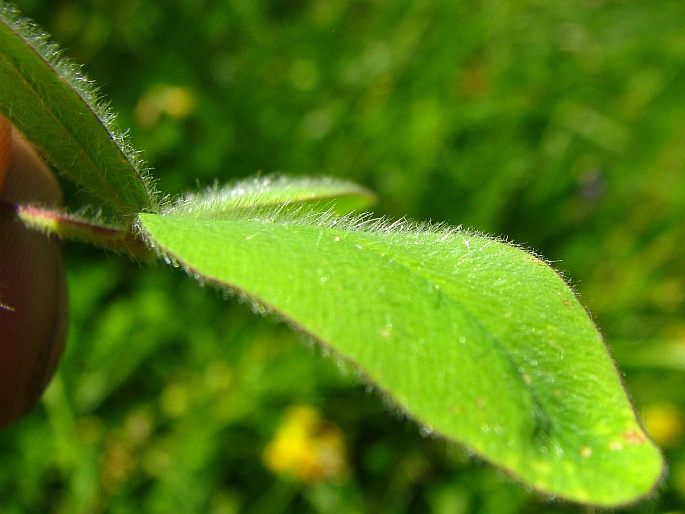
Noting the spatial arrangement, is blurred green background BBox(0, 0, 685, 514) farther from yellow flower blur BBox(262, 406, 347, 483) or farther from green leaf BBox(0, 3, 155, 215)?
green leaf BBox(0, 3, 155, 215)

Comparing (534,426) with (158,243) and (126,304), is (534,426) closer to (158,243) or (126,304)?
(158,243)

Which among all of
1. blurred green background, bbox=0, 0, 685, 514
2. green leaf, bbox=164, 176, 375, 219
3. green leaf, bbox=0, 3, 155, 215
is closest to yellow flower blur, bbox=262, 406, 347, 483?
blurred green background, bbox=0, 0, 685, 514

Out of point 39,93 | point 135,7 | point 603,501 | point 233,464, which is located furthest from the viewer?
point 135,7

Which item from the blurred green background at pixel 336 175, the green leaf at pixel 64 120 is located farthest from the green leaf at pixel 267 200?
the blurred green background at pixel 336 175

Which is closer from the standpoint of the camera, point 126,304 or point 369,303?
point 369,303

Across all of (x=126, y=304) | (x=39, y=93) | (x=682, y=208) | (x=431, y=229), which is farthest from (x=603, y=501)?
(x=682, y=208)
